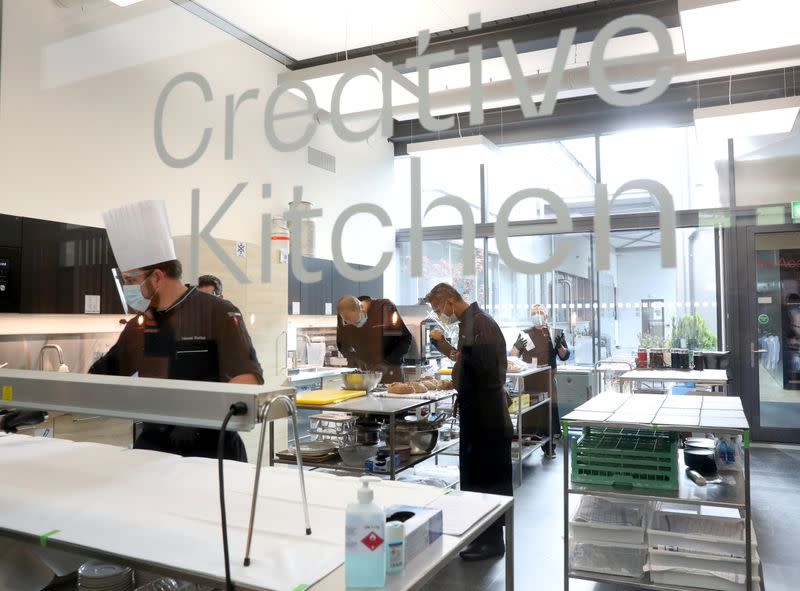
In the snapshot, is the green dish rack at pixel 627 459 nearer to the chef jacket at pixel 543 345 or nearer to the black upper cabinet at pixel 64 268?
the chef jacket at pixel 543 345

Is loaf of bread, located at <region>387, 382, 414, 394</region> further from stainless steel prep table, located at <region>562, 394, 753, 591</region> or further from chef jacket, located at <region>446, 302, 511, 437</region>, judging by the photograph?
stainless steel prep table, located at <region>562, 394, 753, 591</region>

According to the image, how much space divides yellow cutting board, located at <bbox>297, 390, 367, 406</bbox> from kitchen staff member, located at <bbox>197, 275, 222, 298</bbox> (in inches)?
28.2

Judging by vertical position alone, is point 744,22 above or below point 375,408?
above

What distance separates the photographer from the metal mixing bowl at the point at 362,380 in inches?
126

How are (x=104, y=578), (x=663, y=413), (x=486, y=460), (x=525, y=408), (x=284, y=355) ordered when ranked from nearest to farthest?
1. (x=104, y=578)
2. (x=663, y=413)
3. (x=486, y=460)
4. (x=284, y=355)
5. (x=525, y=408)

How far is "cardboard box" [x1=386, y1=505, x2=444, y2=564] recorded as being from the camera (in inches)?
44.7

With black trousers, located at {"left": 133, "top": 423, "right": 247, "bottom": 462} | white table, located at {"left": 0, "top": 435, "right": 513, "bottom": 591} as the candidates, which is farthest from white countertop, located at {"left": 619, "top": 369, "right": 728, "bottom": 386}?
white table, located at {"left": 0, "top": 435, "right": 513, "bottom": 591}

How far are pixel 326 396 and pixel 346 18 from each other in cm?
182

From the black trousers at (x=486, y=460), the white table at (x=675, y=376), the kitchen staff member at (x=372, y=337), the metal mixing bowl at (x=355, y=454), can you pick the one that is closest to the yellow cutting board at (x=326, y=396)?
the kitchen staff member at (x=372, y=337)

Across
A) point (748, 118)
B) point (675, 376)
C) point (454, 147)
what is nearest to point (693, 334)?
point (675, 376)

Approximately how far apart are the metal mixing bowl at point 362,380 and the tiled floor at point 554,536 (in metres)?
0.95

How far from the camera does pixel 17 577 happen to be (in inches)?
58.4

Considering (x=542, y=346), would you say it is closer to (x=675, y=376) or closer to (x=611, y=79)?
(x=675, y=376)

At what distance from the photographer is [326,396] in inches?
125
